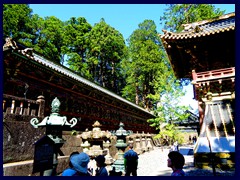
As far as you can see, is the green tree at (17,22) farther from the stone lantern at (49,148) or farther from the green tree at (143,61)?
the stone lantern at (49,148)

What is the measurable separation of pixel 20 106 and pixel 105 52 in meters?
28.6

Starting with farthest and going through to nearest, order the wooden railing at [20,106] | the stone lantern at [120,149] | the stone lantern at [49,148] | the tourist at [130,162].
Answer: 1. the stone lantern at [120,149]
2. the tourist at [130,162]
3. the wooden railing at [20,106]
4. the stone lantern at [49,148]

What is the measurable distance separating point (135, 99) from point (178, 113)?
67.0 feet

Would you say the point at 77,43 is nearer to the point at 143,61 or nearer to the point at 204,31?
the point at 143,61

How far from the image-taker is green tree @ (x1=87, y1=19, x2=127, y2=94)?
3273 centimetres

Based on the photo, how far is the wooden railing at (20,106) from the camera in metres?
6.31

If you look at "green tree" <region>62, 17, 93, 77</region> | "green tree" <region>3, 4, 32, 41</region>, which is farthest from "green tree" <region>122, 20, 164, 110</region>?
"green tree" <region>3, 4, 32, 41</region>

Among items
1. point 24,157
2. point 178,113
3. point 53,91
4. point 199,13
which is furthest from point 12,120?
point 199,13

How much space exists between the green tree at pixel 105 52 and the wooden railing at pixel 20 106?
24.6 metres

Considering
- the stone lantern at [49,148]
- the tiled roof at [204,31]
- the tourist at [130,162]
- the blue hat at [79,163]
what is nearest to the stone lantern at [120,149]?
the tourist at [130,162]

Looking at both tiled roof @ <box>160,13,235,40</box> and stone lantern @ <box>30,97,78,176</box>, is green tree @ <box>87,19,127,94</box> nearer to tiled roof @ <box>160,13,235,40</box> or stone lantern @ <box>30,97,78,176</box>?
tiled roof @ <box>160,13,235,40</box>

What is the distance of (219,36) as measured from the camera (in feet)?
33.9

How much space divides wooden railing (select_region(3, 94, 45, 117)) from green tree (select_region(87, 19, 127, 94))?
24.6 meters

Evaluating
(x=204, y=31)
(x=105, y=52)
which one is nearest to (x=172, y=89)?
(x=204, y=31)
